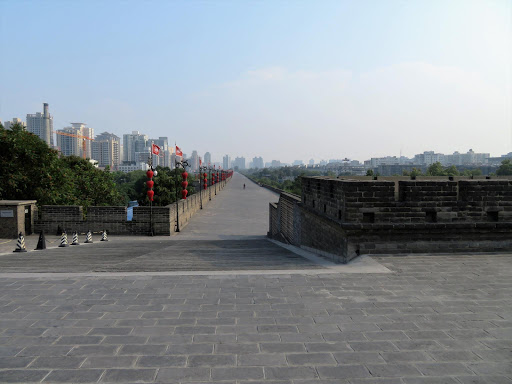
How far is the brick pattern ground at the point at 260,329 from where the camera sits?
300 cm

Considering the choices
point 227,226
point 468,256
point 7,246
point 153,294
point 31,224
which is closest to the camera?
point 153,294

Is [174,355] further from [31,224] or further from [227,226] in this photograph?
[227,226]

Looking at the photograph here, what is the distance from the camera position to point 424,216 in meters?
7.11

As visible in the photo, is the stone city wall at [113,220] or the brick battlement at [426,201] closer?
the brick battlement at [426,201]

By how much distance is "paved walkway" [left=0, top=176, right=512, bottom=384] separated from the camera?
9.86 ft

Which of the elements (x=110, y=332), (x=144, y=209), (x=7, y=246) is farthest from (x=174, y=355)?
(x=144, y=209)

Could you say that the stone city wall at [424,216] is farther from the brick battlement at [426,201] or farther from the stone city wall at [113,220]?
the stone city wall at [113,220]

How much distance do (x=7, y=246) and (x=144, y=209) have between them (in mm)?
5149

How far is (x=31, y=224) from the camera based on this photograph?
1542cm

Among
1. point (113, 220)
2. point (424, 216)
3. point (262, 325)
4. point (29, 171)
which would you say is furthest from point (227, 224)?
point (262, 325)

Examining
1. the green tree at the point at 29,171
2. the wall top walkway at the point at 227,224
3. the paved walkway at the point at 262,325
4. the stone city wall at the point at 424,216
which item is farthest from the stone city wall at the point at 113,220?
the stone city wall at the point at 424,216

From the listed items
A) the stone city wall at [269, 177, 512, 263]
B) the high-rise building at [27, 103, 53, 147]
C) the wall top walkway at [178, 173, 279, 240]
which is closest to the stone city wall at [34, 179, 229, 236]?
the wall top walkway at [178, 173, 279, 240]

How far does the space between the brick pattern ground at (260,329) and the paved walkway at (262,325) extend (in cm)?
1

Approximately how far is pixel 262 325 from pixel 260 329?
0.10 m
